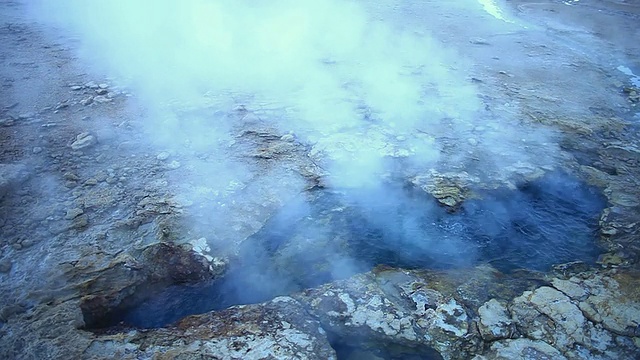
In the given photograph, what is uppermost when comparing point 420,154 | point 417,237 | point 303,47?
point 303,47

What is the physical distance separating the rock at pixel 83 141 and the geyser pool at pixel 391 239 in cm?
176

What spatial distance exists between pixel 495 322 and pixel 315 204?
141cm

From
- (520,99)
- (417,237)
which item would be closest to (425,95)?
(520,99)

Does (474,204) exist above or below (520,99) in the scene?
below

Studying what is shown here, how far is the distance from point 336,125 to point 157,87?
2.15 meters

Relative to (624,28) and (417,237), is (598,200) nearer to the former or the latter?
(417,237)

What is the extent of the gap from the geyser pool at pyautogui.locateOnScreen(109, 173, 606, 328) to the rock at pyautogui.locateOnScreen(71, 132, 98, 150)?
1757 millimetres

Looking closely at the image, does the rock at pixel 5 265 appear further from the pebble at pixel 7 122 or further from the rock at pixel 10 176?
the pebble at pixel 7 122

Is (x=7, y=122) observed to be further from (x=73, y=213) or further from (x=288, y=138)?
(x=288, y=138)

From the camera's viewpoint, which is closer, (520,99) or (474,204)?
(474,204)

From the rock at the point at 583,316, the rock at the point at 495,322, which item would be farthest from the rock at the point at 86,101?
the rock at the point at 583,316

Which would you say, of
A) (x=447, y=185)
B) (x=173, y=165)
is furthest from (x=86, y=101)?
(x=447, y=185)

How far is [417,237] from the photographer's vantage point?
276 centimetres

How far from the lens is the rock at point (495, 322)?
2039 mm
